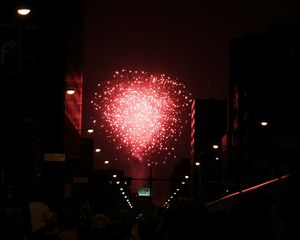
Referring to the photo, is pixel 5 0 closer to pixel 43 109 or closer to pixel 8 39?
pixel 43 109

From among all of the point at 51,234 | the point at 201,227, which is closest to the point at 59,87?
the point at 51,234

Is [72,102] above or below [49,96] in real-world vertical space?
above

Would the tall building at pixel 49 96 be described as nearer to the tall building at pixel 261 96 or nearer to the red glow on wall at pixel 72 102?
the red glow on wall at pixel 72 102

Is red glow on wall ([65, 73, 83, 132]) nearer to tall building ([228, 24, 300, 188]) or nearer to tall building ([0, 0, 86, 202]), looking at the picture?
tall building ([0, 0, 86, 202])

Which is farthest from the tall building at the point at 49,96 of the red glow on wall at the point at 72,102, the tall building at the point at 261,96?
the tall building at the point at 261,96

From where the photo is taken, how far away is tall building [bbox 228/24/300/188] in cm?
8136

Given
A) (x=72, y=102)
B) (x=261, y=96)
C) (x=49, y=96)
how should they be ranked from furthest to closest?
(x=261, y=96), (x=72, y=102), (x=49, y=96)

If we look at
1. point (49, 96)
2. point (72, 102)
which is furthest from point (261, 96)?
point (49, 96)

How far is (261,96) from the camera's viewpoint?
104m

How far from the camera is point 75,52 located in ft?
343

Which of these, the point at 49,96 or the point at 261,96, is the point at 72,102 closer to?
the point at 49,96

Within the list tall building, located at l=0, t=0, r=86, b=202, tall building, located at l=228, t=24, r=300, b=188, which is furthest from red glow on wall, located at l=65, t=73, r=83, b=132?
tall building, located at l=228, t=24, r=300, b=188

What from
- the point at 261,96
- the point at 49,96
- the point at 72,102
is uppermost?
the point at 261,96

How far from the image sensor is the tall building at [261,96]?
81.4 meters
